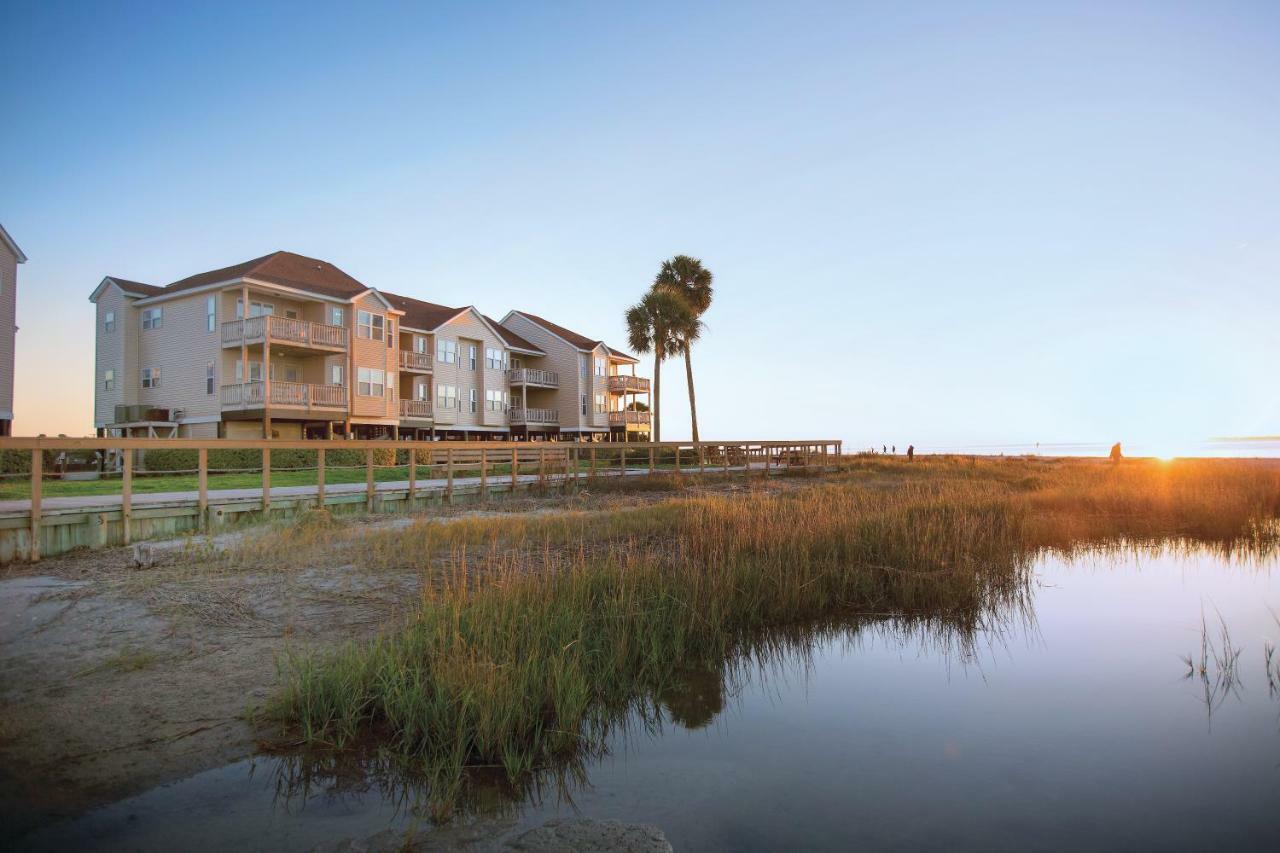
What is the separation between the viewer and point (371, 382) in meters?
34.4

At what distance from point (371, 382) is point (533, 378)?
1437 cm

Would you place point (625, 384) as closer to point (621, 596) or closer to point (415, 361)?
point (415, 361)

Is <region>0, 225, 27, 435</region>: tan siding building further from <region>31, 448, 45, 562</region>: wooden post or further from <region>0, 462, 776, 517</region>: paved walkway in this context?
<region>31, 448, 45, 562</region>: wooden post

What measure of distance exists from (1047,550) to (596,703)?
399 inches

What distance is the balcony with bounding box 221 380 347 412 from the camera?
2883cm

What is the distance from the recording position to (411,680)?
4.83m

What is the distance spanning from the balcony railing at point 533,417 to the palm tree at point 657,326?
7.46 metres

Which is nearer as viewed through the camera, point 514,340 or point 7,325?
point 7,325

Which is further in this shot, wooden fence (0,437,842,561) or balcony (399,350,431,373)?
balcony (399,350,431,373)

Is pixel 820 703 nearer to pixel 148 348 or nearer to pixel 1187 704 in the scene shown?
pixel 1187 704

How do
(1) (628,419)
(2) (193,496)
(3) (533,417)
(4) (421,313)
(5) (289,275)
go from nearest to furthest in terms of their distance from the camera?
(2) (193,496) → (5) (289,275) → (4) (421,313) → (3) (533,417) → (1) (628,419)

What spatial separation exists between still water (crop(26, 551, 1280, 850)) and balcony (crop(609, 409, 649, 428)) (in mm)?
45414

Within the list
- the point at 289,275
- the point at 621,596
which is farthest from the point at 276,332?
the point at 621,596

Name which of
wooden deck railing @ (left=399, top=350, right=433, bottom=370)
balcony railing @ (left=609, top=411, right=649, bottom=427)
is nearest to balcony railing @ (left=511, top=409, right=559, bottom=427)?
balcony railing @ (left=609, top=411, right=649, bottom=427)
